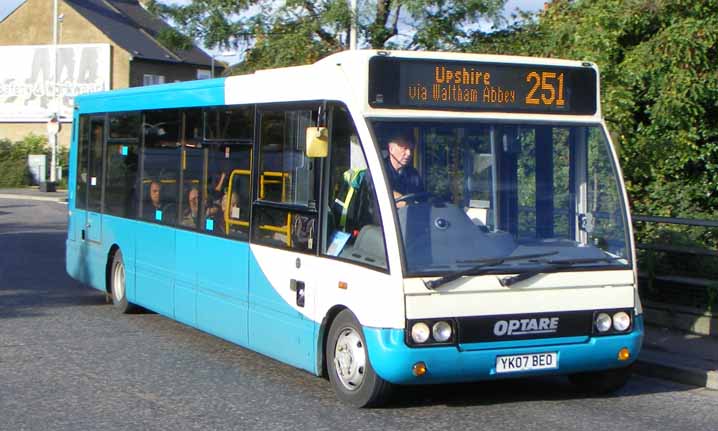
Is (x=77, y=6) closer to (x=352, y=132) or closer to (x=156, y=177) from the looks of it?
(x=156, y=177)

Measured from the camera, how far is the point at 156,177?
11.9 meters

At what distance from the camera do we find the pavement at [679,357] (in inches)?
357

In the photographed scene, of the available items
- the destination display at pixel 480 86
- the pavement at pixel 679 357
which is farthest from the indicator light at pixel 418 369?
the pavement at pixel 679 357

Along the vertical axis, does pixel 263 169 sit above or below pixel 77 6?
below

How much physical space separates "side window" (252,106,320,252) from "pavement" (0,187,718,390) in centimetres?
321

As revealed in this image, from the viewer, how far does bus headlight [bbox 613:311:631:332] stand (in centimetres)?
805

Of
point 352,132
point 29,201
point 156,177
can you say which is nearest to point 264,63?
point 156,177

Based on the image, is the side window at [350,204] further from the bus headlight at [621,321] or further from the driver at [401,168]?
the bus headlight at [621,321]

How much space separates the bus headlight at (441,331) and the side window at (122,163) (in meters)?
5.79

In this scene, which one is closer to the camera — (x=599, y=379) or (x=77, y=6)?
(x=599, y=379)

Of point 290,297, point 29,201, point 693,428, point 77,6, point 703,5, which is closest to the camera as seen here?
point 693,428

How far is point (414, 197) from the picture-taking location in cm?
773

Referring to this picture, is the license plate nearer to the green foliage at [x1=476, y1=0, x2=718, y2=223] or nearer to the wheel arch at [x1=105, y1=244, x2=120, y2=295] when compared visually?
the green foliage at [x1=476, y1=0, x2=718, y2=223]

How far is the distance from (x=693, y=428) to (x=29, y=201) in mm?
37518
